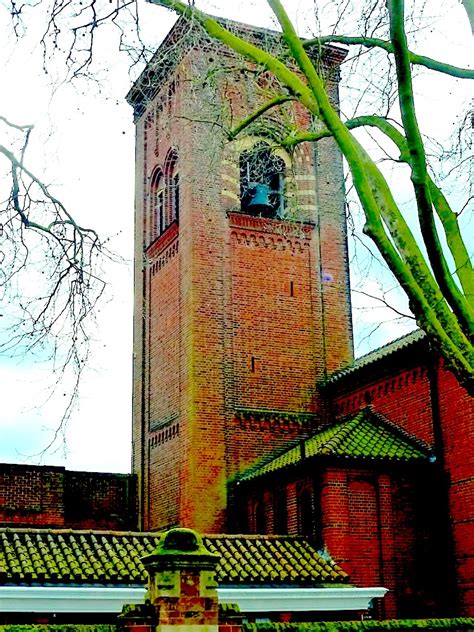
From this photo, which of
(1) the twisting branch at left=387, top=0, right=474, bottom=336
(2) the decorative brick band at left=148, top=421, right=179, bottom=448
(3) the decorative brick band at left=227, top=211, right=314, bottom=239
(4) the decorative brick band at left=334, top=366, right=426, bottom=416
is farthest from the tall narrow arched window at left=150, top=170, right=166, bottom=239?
(1) the twisting branch at left=387, top=0, right=474, bottom=336

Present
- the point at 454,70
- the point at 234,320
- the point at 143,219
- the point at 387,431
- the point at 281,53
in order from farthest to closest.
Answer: the point at 143,219 < the point at 234,320 < the point at 387,431 < the point at 281,53 < the point at 454,70

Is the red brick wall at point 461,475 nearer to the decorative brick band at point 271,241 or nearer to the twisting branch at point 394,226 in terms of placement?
the decorative brick band at point 271,241

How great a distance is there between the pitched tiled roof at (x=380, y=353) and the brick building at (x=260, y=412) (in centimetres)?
9

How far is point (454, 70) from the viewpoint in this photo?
10945mm

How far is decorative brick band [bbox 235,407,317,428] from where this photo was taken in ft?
78.0

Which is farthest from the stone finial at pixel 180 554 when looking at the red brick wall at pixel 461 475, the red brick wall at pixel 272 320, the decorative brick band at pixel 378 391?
the red brick wall at pixel 272 320

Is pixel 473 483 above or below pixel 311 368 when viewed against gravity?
below

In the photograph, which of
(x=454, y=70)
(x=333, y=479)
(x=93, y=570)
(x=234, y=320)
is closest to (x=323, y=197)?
(x=234, y=320)

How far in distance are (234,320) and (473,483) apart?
26.2ft

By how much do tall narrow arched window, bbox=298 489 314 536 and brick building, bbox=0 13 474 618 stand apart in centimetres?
4

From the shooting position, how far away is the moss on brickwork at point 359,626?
36.1 ft

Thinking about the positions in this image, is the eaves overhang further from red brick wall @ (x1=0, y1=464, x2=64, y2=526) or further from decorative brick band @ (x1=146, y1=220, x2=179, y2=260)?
decorative brick band @ (x1=146, y1=220, x2=179, y2=260)

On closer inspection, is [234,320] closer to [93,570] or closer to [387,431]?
[387,431]

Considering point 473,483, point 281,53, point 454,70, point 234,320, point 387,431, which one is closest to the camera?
point 454,70
